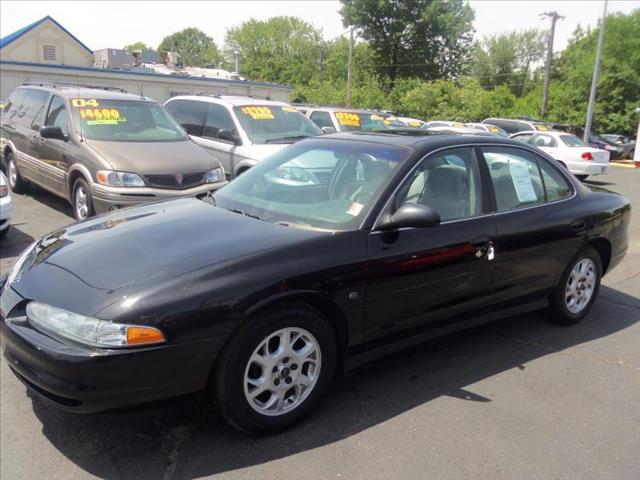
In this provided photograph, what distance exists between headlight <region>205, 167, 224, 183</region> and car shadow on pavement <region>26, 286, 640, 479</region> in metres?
4.11

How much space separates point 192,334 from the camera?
2607 mm

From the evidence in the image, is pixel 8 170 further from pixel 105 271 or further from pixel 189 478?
pixel 189 478

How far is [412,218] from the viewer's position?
10.5ft

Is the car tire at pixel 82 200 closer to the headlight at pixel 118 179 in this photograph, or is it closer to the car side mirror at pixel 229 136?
the headlight at pixel 118 179

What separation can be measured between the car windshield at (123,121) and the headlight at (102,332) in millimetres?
5222

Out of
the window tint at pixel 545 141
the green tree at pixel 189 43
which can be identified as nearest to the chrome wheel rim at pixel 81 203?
the window tint at pixel 545 141

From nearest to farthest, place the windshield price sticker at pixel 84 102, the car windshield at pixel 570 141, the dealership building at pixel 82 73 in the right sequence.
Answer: the windshield price sticker at pixel 84 102 < the car windshield at pixel 570 141 < the dealership building at pixel 82 73

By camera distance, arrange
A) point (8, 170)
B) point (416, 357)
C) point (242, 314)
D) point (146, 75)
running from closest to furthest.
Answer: point (242, 314), point (416, 357), point (8, 170), point (146, 75)

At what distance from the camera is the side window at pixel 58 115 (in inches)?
296

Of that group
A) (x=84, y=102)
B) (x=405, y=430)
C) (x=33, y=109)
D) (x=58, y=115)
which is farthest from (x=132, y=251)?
(x=33, y=109)

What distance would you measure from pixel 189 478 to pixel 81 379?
0.67 m

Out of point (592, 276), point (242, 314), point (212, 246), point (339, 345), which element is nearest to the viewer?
point (242, 314)

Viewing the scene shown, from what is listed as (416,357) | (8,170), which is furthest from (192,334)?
(8,170)

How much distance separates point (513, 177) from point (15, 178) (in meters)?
7.78
